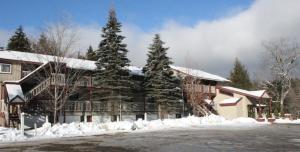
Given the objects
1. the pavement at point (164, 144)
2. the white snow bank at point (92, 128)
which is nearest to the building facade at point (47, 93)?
the white snow bank at point (92, 128)

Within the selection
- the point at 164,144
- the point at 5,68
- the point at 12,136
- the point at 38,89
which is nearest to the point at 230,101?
the point at 38,89

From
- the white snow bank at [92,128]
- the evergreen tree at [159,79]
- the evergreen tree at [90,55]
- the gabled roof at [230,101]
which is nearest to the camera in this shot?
the white snow bank at [92,128]

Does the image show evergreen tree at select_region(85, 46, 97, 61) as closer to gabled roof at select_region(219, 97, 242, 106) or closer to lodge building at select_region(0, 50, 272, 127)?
lodge building at select_region(0, 50, 272, 127)

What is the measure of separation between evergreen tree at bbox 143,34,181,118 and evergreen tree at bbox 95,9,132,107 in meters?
4.07

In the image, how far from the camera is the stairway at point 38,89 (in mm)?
33406

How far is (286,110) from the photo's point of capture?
67750 mm

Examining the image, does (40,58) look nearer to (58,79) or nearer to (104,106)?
(58,79)

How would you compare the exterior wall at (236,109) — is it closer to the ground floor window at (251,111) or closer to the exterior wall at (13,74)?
the ground floor window at (251,111)

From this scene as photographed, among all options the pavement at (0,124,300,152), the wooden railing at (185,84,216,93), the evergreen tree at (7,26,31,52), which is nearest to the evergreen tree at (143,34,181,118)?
the wooden railing at (185,84,216,93)

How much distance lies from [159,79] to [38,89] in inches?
566

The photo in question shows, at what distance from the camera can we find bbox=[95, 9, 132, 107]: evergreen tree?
38438mm

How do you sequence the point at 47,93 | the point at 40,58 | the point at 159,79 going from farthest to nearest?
1. the point at 159,79
2. the point at 40,58
3. the point at 47,93

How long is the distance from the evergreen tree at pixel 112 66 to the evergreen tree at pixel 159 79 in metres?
4.07

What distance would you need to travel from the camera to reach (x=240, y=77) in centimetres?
8525
